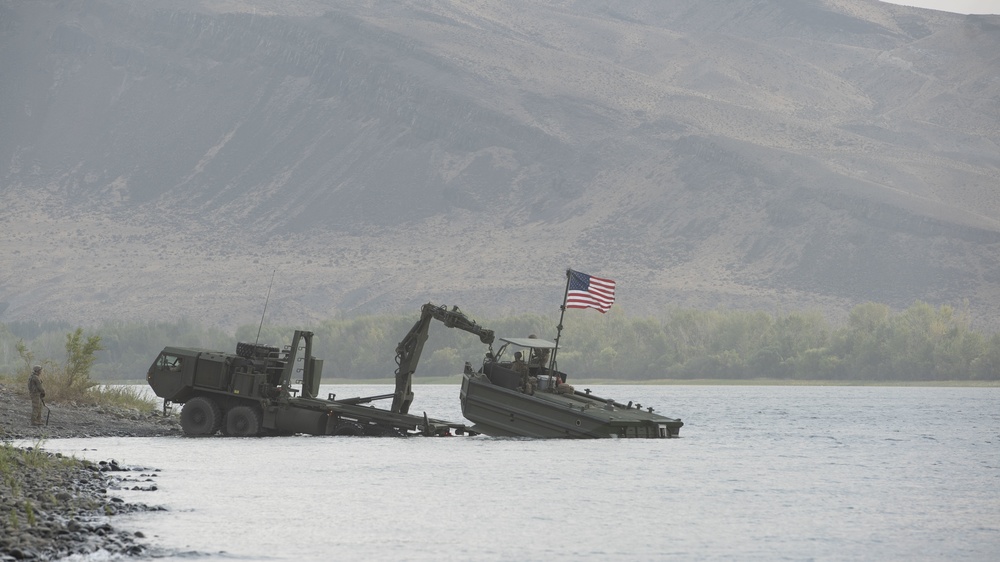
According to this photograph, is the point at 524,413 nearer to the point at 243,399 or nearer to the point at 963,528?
the point at 243,399

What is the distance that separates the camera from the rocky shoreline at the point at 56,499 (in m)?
25.0

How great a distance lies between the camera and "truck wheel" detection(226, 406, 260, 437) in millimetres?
50125

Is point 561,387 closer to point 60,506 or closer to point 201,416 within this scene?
point 201,416

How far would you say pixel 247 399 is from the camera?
50.5 m

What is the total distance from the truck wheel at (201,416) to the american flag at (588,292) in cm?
1206

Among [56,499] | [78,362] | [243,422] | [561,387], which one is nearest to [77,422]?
[78,362]

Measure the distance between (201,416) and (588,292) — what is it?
1336 cm

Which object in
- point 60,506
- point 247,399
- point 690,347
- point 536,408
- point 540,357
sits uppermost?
point 690,347

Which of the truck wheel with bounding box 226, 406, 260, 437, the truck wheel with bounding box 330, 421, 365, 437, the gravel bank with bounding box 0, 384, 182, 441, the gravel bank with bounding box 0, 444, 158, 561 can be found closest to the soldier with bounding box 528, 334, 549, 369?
the truck wheel with bounding box 330, 421, 365, 437

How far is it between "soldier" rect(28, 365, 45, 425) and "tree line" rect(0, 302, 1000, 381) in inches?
4072

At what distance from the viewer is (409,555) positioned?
28078mm

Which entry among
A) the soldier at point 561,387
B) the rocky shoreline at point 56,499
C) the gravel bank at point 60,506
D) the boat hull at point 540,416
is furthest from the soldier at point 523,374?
the gravel bank at point 60,506

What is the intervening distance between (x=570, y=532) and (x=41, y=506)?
10.3 metres

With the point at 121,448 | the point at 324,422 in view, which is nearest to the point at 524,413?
the point at 324,422
